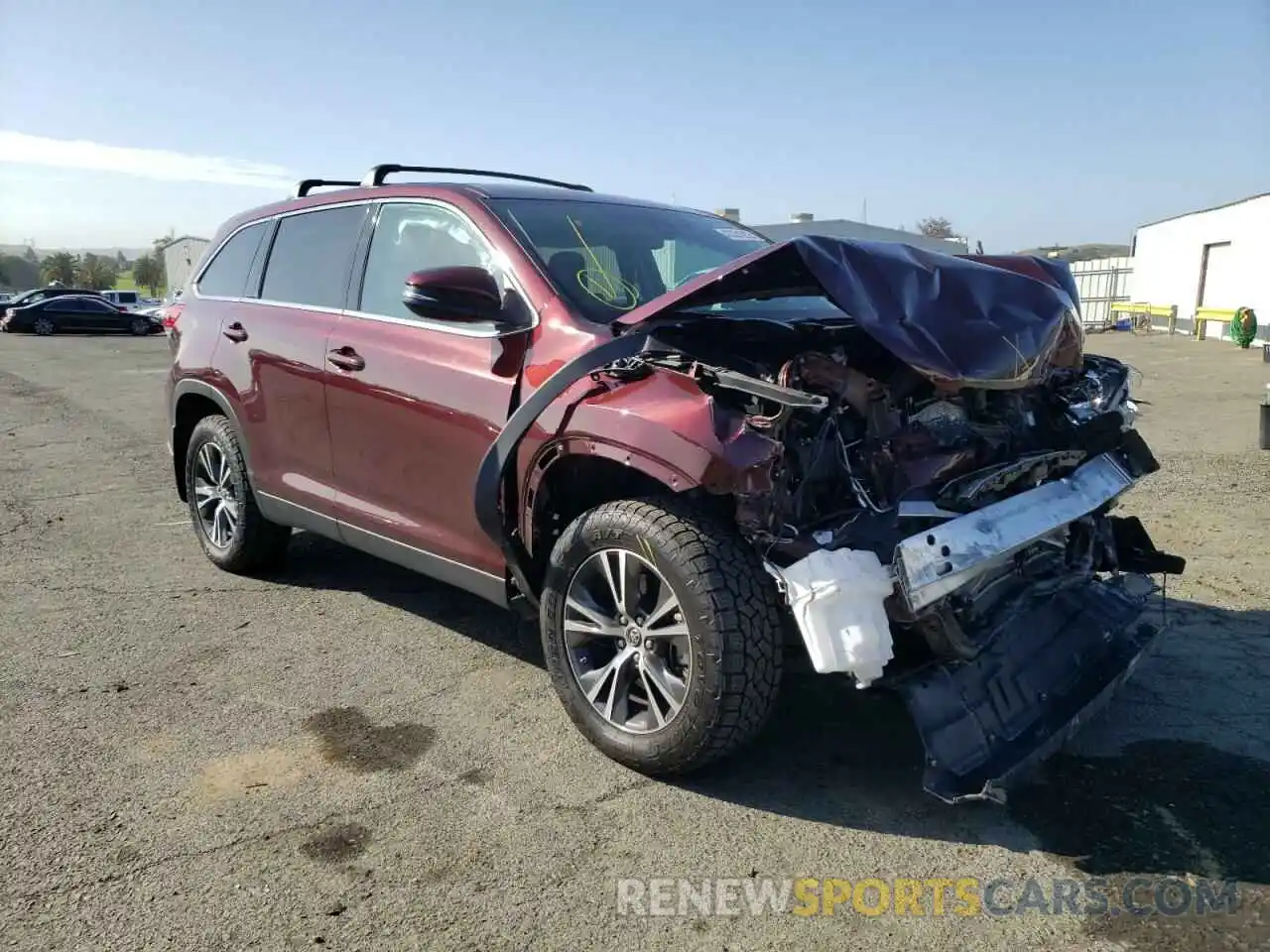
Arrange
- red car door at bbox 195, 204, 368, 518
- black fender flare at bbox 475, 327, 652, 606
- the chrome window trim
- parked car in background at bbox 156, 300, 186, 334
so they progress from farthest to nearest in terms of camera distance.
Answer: parked car in background at bbox 156, 300, 186, 334 < red car door at bbox 195, 204, 368, 518 < the chrome window trim < black fender flare at bbox 475, 327, 652, 606

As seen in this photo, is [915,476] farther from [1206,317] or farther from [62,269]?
[62,269]

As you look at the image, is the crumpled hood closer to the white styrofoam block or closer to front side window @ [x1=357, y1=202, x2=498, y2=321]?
the white styrofoam block

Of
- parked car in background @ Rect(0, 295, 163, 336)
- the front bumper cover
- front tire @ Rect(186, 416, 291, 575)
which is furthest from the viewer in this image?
parked car in background @ Rect(0, 295, 163, 336)

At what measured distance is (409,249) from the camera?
4.23 meters

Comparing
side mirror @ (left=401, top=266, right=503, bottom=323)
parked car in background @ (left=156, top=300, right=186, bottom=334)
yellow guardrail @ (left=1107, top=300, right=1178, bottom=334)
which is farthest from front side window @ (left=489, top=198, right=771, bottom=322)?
yellow guardrail @ (left=1107, top=300, right=1178, bottom=334)

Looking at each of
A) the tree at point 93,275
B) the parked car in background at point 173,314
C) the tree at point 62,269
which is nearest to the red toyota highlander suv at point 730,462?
the parked car in background at point 173,314

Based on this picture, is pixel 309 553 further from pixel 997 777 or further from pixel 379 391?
pixel 997 777

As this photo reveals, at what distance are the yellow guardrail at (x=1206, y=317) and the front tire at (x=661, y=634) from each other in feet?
93.2

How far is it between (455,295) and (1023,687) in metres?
2.35

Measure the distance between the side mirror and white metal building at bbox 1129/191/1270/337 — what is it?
1086 inches

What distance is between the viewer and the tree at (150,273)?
306 feet

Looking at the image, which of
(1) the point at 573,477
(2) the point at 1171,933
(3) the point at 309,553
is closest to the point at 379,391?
(1) the point at 573,477

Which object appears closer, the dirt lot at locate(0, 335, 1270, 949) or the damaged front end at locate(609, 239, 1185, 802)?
the dirt lot at locate(0, 335, 1270, 949)

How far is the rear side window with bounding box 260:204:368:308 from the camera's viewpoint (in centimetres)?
452
